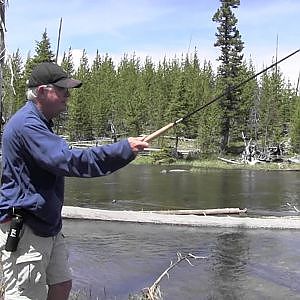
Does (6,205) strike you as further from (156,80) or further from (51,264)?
(156,80)

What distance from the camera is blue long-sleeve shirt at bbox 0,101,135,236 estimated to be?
122 inches

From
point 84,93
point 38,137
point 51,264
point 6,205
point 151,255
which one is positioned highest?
point 84,93

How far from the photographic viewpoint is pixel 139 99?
67375 mm

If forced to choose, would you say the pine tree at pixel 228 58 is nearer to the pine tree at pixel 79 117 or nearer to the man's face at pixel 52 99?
the pine tree at pixel 79 117

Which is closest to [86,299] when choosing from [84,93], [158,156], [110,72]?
[158,156]

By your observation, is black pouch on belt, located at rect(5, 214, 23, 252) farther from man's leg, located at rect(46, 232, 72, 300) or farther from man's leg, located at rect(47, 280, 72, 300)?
man's leg, located at rect(47, 280, 72, 300)

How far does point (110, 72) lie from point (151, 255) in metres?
73.2

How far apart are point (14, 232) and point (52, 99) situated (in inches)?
32.3

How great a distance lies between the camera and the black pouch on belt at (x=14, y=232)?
10.9ft

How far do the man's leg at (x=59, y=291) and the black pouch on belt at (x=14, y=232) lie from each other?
553 mm

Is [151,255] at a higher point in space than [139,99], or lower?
lower

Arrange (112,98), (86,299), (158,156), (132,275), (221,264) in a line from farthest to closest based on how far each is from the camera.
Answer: (112,98)
(158,156)
(221,264)
(132,275)
(86,299)

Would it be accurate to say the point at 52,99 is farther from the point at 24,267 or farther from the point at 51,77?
the point at 24,267

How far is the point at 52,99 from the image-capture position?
134 inches
